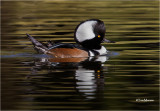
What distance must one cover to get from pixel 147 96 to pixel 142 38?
24.7 feet

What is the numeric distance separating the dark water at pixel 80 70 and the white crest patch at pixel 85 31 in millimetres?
720

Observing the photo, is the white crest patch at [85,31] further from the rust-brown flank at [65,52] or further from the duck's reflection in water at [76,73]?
the duck's reflection in water at [76,73]

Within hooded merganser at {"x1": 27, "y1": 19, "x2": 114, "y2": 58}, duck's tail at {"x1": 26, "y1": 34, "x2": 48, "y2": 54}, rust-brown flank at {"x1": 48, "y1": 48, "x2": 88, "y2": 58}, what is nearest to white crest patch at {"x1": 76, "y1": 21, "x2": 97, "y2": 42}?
hooded merganser at {"x1": 27, "y1": 19, "x2": 114, "y2": 58}

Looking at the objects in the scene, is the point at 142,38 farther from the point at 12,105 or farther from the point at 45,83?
the point at 12,105

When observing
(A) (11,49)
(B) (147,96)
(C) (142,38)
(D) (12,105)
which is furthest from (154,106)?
(C) (142,38)

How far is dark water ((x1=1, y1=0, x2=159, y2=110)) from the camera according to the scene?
399 inches

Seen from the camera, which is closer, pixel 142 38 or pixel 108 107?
pixel 108 107

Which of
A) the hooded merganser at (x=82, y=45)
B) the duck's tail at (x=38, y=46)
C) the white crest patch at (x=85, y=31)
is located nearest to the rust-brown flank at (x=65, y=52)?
the hooded merganser at (x=82, y=45)

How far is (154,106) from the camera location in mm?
9859

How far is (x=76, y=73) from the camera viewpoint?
A: 12.4 meters

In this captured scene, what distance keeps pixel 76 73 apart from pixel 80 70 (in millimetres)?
396

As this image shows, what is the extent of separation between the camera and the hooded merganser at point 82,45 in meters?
14.5

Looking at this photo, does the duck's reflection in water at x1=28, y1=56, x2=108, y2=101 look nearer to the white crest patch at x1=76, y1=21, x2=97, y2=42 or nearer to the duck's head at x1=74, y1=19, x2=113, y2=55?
the duck's head at x1=74, y1=19, x2=113, y2=55

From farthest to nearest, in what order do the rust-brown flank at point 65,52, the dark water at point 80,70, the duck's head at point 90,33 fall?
1. the duck's head at point 90,33
2. the rust-brown flank at point 65,52
3. the dark water at point 80,70
